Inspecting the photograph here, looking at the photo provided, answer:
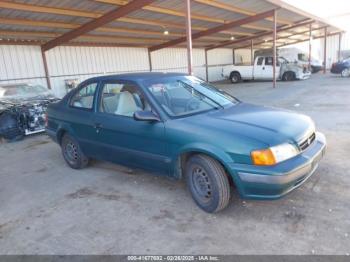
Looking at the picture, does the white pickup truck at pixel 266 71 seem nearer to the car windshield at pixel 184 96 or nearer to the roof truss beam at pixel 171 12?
the roof truss beam at pixel 171 12

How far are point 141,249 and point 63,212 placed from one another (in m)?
1.28

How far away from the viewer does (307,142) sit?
3113mm

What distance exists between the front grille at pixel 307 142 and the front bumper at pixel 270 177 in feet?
0.50

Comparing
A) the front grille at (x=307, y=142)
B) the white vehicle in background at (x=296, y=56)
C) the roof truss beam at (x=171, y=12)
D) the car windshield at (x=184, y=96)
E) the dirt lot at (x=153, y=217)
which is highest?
the roof truss beam at (x=171, y=12)

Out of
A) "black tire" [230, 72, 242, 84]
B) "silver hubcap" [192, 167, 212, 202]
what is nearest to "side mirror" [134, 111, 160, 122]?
"silver hubcap" [192, 167, 212, 202]

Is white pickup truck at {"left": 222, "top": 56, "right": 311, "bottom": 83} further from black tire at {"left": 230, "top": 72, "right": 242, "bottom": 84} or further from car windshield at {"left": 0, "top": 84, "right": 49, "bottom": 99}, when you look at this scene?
car windshield at {"left": 0, "top": 84, "right": 49, "bottom": 99}

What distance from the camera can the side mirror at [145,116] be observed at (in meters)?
3.22

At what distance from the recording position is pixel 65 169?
4852 mm

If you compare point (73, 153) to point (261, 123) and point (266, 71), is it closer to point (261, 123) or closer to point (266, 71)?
point (261, 123)

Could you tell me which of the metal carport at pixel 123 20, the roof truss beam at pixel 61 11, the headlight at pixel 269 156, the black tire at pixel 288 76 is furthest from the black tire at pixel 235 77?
the headlight at pixel 269 156

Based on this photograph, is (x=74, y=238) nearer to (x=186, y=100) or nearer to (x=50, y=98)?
(x=186, y=100)

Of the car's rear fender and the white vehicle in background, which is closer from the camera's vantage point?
the car's rear fender

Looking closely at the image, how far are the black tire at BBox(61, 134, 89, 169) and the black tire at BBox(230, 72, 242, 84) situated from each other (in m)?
18.3

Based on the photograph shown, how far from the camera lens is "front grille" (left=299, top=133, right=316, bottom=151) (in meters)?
2.96
